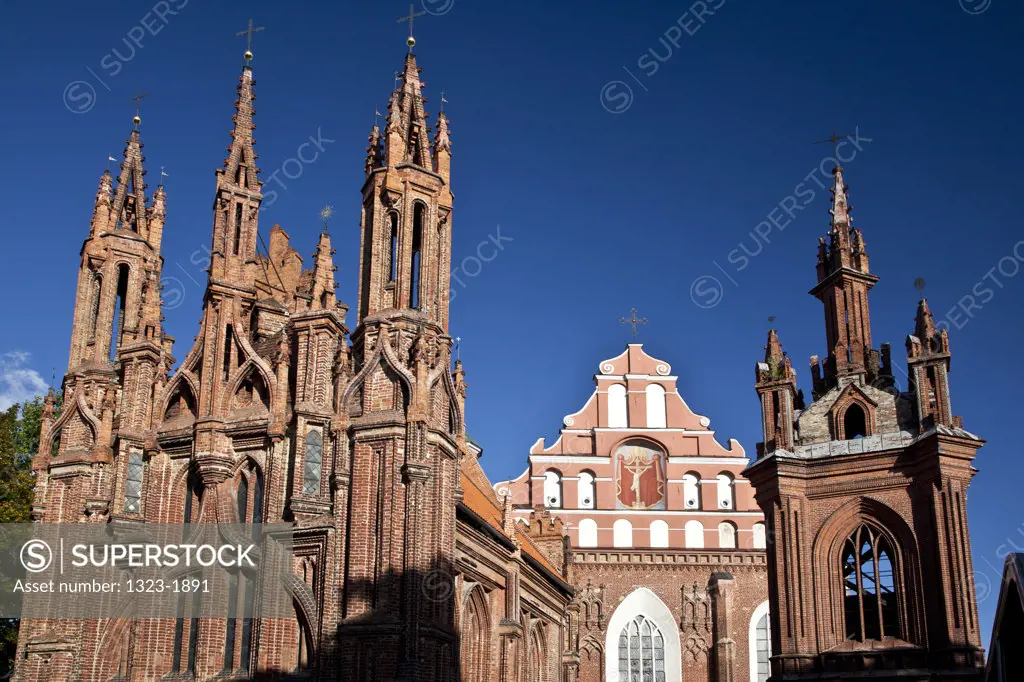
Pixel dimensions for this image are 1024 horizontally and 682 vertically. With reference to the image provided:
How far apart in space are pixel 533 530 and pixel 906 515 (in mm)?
14658

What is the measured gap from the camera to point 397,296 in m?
26.6

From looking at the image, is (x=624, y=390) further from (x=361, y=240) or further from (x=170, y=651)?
(x=170, y=651)

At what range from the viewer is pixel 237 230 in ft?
95.7

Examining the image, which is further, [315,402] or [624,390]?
[624,390]

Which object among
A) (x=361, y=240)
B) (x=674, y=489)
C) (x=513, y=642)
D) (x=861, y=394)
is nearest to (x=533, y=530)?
→ (x=674, y=489)

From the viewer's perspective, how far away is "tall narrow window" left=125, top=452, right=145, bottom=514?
2728 cm

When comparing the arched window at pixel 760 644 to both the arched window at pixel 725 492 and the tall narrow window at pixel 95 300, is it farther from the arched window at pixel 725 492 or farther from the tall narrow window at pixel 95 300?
the tall narrow window at pixel 95 300

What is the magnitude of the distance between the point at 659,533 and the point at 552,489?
14.8 ft

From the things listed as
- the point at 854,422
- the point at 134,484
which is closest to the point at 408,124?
the point at 134,484

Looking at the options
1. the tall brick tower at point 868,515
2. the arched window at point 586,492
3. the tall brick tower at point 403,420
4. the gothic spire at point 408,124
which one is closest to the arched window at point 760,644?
the arched window at point 586,492

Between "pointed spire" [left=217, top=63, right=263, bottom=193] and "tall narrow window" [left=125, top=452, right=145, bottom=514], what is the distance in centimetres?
720

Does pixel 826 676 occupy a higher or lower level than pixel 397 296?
lower

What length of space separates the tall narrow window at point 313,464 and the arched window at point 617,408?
2293cm

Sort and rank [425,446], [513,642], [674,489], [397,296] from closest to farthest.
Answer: [425,446]
[397,296]
[513,642]
[674,489]
